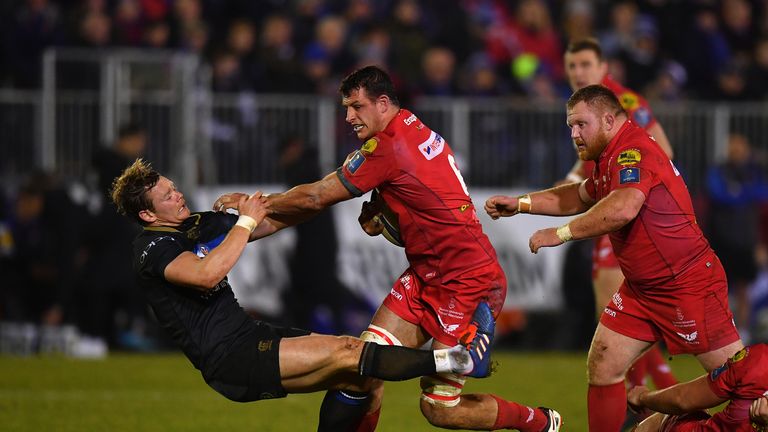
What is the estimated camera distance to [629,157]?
7.78 meters

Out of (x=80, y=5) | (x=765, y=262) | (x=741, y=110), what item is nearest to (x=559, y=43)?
(x=741, y=110)

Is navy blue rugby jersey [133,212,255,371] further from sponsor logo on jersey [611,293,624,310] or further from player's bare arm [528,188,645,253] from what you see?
sponsor logo on jersey [611,293,624,310]

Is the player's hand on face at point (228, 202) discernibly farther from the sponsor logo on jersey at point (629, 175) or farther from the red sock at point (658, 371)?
the red sock at point (658, 371)

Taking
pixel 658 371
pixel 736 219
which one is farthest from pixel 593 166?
pixel 736 219

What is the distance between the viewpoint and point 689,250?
7848 millimetres

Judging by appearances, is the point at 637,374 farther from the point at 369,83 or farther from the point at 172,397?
the point at 172,397

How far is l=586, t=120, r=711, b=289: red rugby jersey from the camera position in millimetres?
7762

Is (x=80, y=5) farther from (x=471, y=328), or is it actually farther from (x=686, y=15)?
(x=471, y=328)

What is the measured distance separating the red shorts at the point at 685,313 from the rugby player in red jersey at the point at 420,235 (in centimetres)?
86

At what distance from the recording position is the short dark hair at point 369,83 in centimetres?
782

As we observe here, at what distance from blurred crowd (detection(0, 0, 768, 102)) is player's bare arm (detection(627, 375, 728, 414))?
916 cm

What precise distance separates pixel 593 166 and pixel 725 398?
3240 mm

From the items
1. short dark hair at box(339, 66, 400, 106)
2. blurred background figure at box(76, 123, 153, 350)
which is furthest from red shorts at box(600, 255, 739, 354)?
blurred background figure at box(76, 123, 153, 350)

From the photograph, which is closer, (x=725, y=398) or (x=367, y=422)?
(x=725, y=398)
